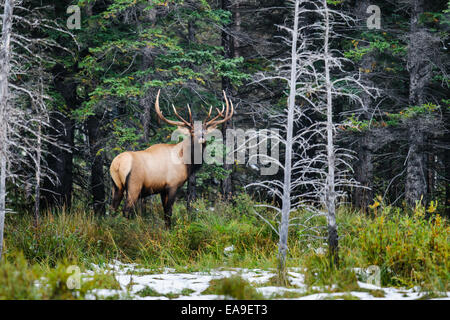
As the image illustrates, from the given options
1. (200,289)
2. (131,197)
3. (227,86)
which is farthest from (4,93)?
(227,86)

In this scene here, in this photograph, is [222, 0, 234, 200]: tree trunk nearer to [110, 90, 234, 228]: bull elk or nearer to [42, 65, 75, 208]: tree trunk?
[110, 90, 234, 228]: bull elk

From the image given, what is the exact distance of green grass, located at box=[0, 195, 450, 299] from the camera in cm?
485

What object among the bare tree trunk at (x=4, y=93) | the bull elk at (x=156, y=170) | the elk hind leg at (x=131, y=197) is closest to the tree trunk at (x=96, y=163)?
the bull elk at (x=156, y=170)

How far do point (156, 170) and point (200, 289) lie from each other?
470 cm

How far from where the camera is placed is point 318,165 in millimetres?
15000

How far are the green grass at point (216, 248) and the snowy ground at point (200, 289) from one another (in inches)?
5.4

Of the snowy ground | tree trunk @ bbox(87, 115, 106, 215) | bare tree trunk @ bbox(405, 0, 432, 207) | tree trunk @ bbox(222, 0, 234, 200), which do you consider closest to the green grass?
the snowy ground

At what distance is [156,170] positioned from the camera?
9.53 m

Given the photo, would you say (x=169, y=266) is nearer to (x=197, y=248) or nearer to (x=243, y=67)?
(x=197, y=248)

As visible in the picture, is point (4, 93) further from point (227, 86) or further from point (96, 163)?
point (96, 163)

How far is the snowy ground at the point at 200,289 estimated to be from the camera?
15.2 feet

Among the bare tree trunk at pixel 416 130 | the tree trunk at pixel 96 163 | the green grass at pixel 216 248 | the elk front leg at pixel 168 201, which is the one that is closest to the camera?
the green grass at pixel 216 248

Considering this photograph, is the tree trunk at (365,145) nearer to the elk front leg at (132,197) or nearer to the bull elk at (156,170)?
the bull elk at (156,170)
